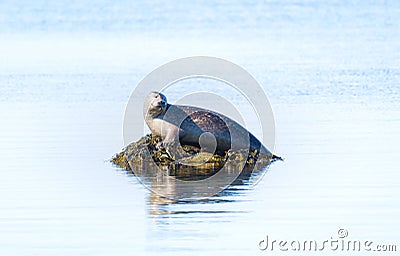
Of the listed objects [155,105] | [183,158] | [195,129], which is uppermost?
[155,105]

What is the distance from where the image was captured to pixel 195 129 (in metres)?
13.6

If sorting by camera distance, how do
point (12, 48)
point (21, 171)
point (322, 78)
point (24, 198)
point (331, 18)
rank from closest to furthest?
1. point (24, 198)
2. point (21, 171)
3. point (322, 78)
4. point (12, 48)
5. point (331, 18)

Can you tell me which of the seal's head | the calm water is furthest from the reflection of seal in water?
the calm water

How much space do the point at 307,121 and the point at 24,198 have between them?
6423mm

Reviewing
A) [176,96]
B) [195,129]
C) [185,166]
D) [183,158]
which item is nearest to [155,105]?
[195,129]

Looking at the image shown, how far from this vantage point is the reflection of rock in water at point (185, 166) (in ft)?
39.2

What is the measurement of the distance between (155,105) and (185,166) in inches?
37.8

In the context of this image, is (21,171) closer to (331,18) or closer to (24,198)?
(24,198)

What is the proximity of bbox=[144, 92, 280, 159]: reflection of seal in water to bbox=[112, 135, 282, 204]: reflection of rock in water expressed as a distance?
109 millimetres

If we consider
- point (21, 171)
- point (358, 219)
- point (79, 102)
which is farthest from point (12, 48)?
point (358, 219)

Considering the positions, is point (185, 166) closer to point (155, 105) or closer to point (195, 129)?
point (195, 129)

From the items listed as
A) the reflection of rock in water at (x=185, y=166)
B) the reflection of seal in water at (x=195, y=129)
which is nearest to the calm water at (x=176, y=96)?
the reflection of rock in water at (x=185, y=166)

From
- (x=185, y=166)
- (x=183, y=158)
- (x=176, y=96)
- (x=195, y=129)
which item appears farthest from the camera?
(x=176, y=96)

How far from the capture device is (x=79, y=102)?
19562 mm
